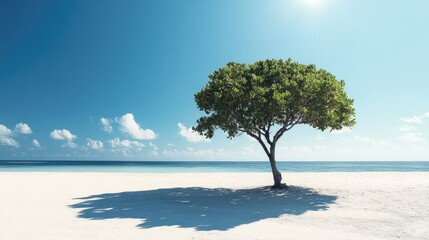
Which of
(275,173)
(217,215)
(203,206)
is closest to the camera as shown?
(217,215)

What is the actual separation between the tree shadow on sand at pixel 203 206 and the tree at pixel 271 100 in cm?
404

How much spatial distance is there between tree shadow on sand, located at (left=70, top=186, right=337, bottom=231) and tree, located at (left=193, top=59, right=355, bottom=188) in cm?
404

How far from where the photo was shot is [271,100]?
18.1 metres

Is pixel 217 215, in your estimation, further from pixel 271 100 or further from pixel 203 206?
pixel 271 100

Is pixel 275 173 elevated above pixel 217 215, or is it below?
above

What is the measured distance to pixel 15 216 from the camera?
12906 mm

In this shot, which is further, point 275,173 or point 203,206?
point 275,173

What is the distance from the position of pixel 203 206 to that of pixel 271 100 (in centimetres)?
759

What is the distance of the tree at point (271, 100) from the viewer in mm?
18500

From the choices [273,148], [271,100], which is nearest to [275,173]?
[273,148]

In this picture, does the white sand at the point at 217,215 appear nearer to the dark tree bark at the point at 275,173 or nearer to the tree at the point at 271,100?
the dark tree bark at the point at 275,173

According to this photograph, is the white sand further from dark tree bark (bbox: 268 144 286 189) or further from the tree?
the tree

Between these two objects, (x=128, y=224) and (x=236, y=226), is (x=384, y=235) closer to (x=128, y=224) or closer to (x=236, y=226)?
(x=236, y=226)

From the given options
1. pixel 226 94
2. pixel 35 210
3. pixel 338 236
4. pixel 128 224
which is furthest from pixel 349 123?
pixel 35 210
